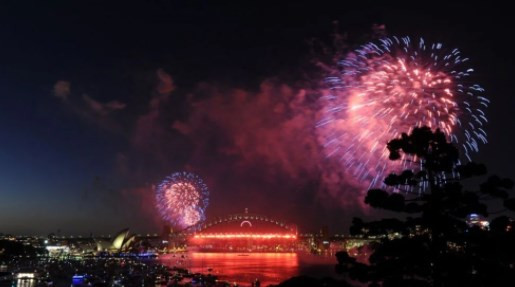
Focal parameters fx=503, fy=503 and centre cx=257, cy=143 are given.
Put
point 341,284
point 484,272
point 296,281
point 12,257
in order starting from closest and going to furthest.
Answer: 1. point 484,272
2. point 341,284
3. point 296,281
4. point 12,257

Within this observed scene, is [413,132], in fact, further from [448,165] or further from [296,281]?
[296,281]

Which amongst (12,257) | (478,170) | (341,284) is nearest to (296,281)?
(341,284)

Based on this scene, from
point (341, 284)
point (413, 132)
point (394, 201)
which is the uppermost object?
point (413, 132)

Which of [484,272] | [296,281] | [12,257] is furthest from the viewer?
[12,257]

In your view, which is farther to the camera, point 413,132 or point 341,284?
point 341,284

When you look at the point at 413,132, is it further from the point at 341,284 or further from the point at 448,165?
the point at 341,284

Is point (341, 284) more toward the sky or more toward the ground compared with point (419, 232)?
more toward the ground

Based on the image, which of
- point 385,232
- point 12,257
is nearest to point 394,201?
point 385,232
